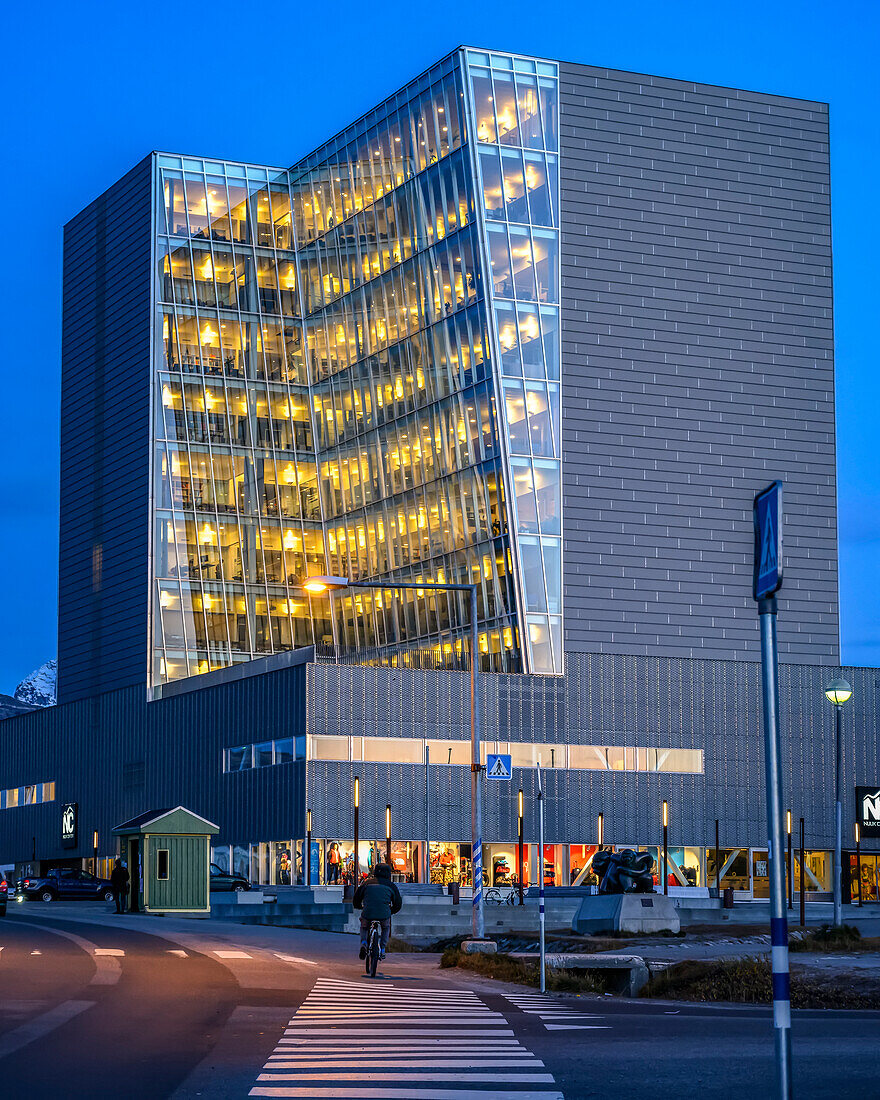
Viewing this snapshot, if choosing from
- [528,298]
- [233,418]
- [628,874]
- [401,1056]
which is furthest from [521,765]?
[401,1056]

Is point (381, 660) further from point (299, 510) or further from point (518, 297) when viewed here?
point (518, 297)

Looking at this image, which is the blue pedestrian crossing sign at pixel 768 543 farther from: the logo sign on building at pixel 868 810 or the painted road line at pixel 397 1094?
the logo sign on building at pixel 868 810

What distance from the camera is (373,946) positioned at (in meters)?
26.3

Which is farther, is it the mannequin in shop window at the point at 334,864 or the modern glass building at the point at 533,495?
Result: the modern glass building at the point at 533,495

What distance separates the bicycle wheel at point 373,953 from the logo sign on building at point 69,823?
65.1 meters

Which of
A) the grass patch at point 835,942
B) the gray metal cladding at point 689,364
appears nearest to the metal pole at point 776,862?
the grass patch at point 835,942

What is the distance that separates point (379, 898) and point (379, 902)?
0.30 feet

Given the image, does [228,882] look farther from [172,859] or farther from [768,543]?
[768,543]

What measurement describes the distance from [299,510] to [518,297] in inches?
842

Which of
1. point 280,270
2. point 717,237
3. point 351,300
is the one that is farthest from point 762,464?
point 280,270

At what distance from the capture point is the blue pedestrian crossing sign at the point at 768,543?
8.93 metres

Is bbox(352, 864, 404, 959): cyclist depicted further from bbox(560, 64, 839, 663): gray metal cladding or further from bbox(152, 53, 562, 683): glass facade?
bbox(560, 64, 839, 663): gray metal cladding

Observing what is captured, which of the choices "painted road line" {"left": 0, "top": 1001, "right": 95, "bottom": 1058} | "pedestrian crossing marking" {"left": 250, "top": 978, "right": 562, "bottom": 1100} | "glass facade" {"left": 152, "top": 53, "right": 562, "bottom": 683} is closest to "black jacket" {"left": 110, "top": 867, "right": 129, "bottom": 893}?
"glass facade" {"left": 152, "top": 53, "right": 562, "bottom": 683}

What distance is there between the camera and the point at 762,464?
7369 centimetres
